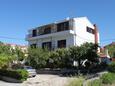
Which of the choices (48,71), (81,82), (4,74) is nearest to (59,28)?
(48,71)

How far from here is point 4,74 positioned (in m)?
32.8

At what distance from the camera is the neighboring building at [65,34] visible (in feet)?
162

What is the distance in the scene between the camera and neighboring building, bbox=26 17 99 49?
49344mm

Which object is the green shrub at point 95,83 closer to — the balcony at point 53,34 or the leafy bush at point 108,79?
the leafy bush at point 108,79

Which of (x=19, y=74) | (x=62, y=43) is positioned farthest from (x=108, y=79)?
(x=62, y=43)

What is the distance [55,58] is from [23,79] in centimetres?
1473

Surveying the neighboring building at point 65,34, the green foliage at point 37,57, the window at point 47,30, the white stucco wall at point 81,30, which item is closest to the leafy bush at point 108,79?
the green foliage at point 37,57

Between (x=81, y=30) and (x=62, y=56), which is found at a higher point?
(x=81, y=30)

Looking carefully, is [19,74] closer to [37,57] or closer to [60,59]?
[60,59]

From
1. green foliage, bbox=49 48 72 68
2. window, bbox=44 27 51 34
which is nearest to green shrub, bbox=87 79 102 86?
green foliage, bbox=49 48 72 68

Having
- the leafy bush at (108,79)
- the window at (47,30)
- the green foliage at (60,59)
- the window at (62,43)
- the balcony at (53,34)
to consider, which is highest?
the window at (47,30)

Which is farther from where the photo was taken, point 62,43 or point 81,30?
point 81,30

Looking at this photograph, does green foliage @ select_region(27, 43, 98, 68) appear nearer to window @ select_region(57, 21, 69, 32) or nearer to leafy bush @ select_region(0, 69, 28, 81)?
window @ select_region(57, 21, 69, 32)

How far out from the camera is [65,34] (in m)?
49.9
